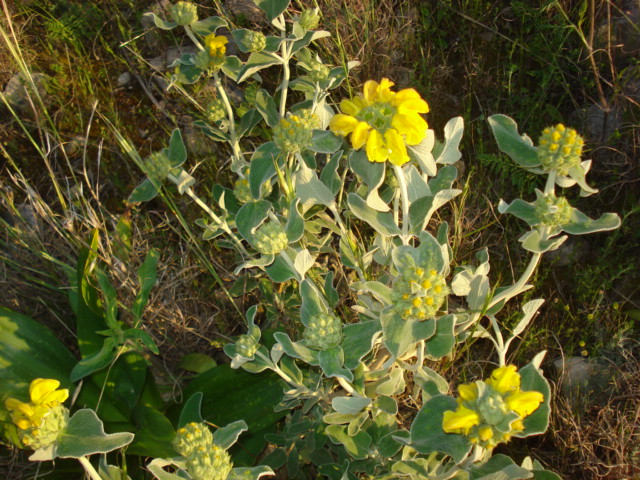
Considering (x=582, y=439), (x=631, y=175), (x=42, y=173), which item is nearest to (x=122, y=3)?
(x=42, y=173)

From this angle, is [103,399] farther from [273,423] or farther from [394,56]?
[394,56]

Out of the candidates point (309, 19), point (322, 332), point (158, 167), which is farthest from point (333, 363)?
point (309, 19)

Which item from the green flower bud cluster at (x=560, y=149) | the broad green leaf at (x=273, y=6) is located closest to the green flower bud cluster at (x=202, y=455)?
the green flower bud cluster at (x=560, y=149)

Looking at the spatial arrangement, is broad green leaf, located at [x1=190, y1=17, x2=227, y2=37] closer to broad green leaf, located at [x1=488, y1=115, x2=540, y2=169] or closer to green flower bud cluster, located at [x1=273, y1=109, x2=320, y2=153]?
green flower bud cluster, located at [x1=273, y1=109, x2=320, y2=153]

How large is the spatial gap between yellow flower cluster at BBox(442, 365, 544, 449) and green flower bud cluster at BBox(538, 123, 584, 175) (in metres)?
0.57

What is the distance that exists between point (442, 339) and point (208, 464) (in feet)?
2.20

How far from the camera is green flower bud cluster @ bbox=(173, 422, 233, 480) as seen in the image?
1398 mm

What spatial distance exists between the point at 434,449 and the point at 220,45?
1.46m

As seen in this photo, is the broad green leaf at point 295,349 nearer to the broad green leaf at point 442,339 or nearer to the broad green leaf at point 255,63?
the broad green leaf at point 442,339

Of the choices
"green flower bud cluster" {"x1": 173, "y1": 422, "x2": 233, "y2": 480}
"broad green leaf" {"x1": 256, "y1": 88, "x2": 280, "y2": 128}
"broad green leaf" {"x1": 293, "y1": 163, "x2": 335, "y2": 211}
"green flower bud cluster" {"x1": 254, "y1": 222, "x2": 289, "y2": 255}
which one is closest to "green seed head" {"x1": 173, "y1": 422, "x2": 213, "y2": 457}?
"green flower bud cluster" {"x1": 173, "y1": 422, "x2": 233, "y2": 480}

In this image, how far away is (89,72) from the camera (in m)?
2.96

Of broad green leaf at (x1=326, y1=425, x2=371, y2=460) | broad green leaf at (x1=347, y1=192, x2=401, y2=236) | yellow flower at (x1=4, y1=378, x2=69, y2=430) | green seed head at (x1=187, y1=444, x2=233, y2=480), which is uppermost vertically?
broad green leaf at (x1=347, y1=192, x2=401, y2=236)

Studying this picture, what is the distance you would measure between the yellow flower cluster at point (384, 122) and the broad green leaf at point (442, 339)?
42 centimetres

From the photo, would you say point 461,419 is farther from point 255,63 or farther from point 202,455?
point 255,63
